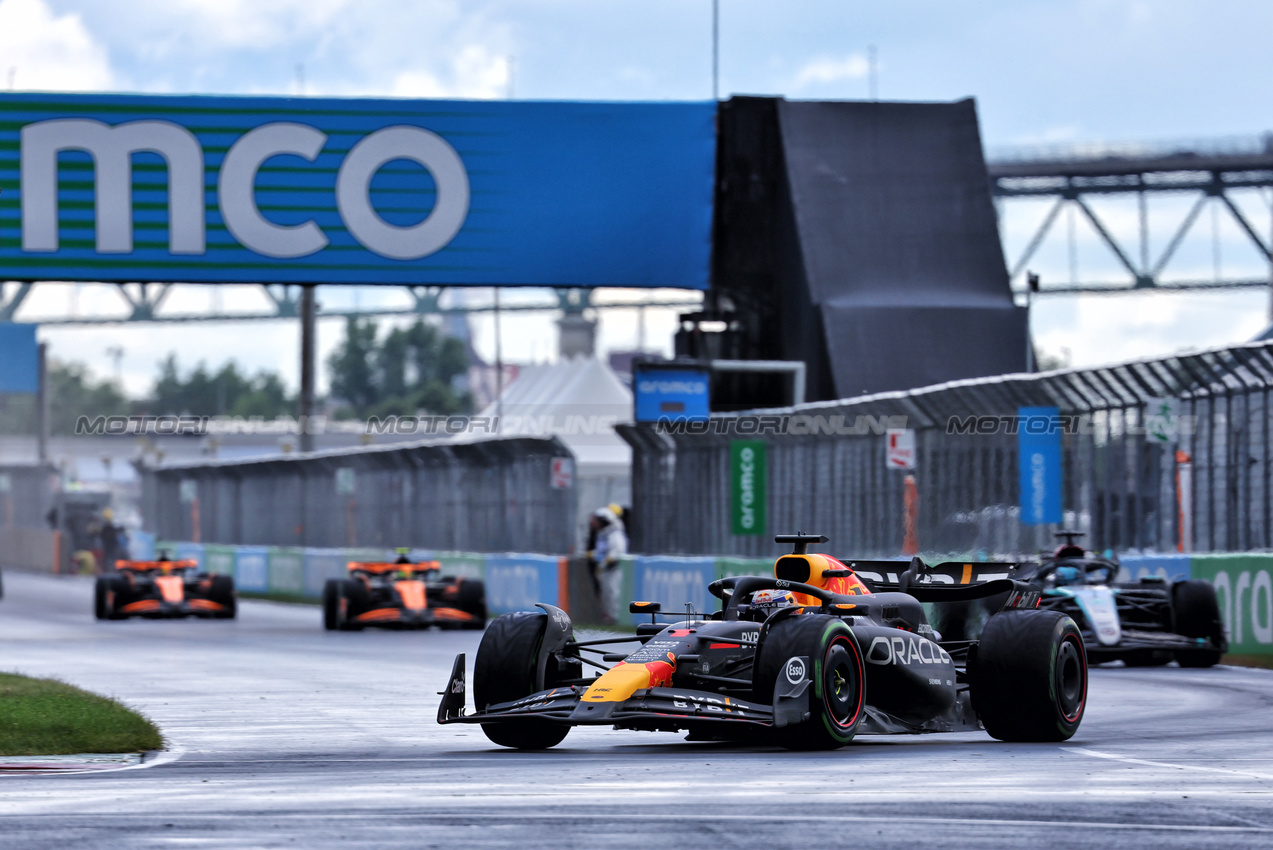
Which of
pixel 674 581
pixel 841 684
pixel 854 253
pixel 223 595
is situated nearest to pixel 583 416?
pixel 223 595

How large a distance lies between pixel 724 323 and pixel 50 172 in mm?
9417

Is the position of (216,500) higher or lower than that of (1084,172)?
lower

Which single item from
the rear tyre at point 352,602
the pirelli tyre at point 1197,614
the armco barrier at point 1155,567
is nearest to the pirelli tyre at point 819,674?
the pirelli tyre at point 1197,614

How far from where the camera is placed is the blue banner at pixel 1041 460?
20.9m

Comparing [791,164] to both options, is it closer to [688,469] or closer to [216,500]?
[688,469]

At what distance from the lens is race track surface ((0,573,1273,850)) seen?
297 inches

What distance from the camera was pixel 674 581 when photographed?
84.0ft

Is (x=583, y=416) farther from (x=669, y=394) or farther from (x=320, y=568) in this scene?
(x=669, y=394)

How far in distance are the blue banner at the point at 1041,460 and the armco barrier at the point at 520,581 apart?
9095mm

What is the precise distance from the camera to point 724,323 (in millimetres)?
29391

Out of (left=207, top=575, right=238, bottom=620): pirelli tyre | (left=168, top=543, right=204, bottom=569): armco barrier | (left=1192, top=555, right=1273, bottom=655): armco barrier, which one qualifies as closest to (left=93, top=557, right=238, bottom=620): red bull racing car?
(left=207, top=575, right=238, bottom=620): pirelli tyre

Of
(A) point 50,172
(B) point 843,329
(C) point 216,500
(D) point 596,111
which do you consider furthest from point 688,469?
(C) point 216,500

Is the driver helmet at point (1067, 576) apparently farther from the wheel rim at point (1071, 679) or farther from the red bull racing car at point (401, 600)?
the red bull racing car at point (401, 600)

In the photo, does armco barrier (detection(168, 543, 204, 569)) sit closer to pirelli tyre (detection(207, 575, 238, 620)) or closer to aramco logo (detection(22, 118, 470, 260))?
pirelli tyre (detection(207, 575, 238, 620))
